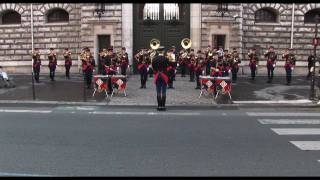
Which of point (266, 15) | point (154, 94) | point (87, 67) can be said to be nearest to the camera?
point (154, 94)

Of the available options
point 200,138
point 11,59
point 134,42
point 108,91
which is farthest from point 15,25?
point 200,138

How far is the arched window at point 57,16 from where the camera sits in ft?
104

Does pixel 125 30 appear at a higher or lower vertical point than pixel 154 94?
higher

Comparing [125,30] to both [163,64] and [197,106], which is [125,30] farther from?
[163,64]

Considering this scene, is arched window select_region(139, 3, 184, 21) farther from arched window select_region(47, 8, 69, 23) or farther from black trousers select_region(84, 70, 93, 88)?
black trousers select_region(84, 70, 93, 88)

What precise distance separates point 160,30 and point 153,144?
785 inches

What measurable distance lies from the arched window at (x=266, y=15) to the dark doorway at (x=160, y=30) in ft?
16.2

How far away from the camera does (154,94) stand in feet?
62.8

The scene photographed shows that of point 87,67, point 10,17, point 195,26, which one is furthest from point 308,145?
point 10,17

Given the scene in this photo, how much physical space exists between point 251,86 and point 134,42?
29.8 ft

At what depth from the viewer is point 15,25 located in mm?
31875

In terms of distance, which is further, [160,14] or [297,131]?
[160,14]

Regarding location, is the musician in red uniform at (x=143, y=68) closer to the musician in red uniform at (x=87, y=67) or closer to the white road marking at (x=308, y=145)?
the musician in red uniform at (x=87, y=67)

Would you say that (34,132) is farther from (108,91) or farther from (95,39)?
(95,39)
